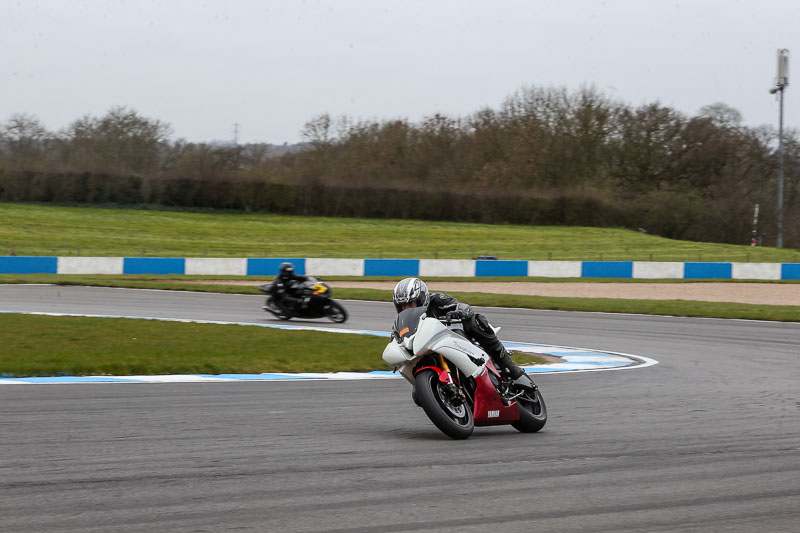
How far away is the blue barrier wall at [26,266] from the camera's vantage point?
31422mm

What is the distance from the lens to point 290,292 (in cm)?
1991

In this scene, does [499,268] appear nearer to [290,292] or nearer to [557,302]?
[557,302]

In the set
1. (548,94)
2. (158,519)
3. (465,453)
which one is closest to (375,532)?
(158,519)

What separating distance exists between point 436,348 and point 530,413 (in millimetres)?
1047

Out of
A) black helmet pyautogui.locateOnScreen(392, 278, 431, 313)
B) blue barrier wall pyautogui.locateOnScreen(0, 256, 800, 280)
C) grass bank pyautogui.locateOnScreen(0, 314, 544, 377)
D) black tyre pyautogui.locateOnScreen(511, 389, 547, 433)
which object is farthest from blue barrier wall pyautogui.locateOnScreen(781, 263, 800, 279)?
black helmet pyautogui.locateOnScreen(392, 278, 431, 313)

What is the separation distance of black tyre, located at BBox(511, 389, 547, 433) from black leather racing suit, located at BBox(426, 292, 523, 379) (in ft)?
0.65

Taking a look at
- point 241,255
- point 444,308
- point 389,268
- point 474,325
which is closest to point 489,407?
point 474,325

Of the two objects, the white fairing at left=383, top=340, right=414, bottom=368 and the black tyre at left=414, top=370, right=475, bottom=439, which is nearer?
the black tyre at left=414, top=370, right=475, bottom=439

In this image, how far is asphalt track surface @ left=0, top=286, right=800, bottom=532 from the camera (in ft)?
15.4

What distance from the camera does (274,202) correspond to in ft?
181

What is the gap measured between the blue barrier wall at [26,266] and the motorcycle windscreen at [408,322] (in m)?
26.8

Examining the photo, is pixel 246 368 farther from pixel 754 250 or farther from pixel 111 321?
pixel 754 250

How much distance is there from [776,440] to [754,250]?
140ft

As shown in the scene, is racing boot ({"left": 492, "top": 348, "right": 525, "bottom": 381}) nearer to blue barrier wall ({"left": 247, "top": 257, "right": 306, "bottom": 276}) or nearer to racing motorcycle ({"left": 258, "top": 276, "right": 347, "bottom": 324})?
racing motorcycle ({"left": 258, "top": 276, "right": 347, "bottom": 324})
